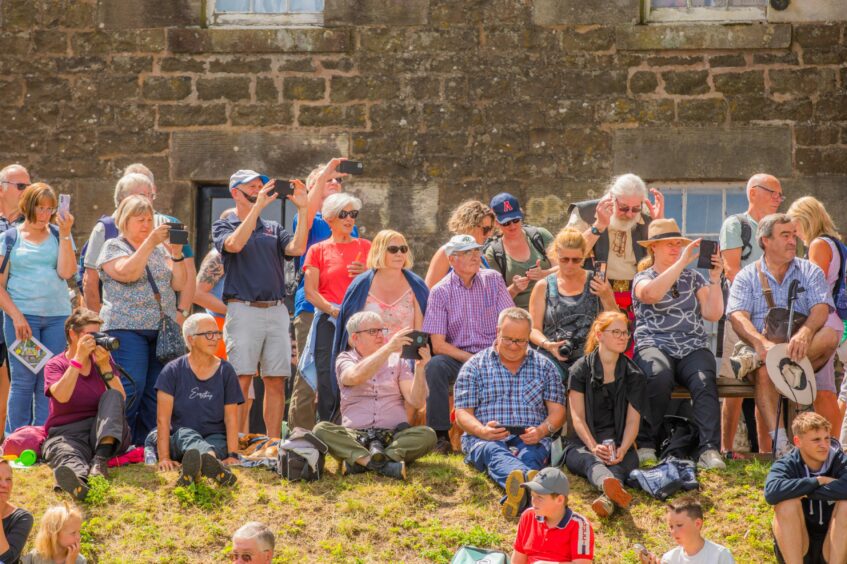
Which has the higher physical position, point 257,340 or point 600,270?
point 600,270

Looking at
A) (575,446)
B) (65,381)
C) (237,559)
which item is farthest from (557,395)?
(65,381)

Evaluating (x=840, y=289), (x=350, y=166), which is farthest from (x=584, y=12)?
(x=840, y=289)

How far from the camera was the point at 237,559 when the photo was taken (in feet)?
23.9

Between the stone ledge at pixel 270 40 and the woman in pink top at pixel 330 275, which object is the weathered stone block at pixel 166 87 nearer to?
the stone ledge at pixel 270 40

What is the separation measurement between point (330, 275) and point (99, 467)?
2158 millimetres

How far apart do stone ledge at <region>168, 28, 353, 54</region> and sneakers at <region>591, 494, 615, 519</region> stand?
17.4 ft

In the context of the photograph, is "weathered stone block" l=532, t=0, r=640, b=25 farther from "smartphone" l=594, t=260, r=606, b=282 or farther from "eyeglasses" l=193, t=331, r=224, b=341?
"eyeglasses" l=193, t=331, r=224, b=341

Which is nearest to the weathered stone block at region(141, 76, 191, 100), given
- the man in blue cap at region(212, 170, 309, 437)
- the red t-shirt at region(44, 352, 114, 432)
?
the man in blue cap at region(212, 170, 309, 437)

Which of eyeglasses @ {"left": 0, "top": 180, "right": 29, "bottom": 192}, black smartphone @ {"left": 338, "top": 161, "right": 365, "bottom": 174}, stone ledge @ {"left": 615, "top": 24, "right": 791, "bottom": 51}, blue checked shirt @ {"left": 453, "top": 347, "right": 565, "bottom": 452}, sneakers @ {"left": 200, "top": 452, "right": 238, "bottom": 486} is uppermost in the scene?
stone ledge @ {"left": 615, "top": 24, "right": 791, "bottom": 51}

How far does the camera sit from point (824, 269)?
924cm

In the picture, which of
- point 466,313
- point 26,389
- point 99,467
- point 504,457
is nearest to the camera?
point 504,457

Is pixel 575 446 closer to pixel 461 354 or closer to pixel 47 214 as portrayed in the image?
pixel 461 354

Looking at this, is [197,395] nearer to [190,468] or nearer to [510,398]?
[190,468]

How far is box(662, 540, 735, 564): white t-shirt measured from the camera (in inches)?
287
